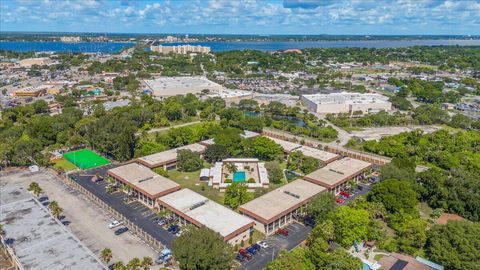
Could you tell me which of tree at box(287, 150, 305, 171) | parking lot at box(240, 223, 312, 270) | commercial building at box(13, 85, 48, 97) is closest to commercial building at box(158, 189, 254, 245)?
parking lot at box(240, 223, 312, 270)

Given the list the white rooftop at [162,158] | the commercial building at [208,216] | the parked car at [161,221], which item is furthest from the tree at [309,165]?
the parked car at [161,221]

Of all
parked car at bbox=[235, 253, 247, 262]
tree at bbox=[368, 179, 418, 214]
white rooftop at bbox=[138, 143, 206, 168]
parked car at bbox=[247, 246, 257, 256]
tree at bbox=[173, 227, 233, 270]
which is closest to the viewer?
tree at bbox=[173, 227, 233, 270]

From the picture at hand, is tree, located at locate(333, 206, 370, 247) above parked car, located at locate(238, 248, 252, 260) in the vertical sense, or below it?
above

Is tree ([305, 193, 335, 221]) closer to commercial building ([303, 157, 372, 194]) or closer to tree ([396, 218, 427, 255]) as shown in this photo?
tree ([396, 218, 427, 255])

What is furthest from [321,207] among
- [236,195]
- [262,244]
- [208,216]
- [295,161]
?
[295,161]

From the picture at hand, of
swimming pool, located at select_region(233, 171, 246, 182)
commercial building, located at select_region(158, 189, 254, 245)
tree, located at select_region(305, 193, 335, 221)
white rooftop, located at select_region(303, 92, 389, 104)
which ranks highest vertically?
white rooftop, located at select_region(303, 92, 389, 104)

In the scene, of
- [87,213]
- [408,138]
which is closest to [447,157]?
[408,138]
